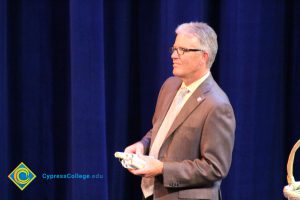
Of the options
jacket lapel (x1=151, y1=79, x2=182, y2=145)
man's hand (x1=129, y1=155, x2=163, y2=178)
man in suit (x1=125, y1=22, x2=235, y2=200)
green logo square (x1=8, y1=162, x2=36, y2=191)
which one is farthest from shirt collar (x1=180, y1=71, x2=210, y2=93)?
green logo square (x1=8, y1=162, x2=36, y2=191)

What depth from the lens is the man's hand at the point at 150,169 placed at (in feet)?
5.53

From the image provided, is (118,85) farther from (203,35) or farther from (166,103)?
(203,35)

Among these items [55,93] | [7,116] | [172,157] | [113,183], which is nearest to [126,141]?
[113,183]

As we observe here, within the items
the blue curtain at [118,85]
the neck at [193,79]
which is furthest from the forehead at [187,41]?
the blue curtain at [118,85]

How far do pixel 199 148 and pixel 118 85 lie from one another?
95 centimetres

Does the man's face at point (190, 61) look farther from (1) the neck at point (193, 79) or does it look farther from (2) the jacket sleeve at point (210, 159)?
(2) the jacket sleeve at point (210, 159)

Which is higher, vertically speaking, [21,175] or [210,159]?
[210,159]

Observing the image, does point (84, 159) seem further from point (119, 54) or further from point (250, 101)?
point (250, 101)

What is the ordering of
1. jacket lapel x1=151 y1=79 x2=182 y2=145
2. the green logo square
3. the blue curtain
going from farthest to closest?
the green logo square
the blue curtain
jacket lapel x1=151 y1=79 x2=182 y2=145

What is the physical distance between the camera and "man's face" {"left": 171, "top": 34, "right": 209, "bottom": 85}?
178 cm

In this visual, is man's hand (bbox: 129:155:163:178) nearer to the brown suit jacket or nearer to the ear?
the brown suit jacket

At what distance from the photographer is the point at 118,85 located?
2605mm

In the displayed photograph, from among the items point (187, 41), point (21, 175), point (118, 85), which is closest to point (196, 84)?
point (187, 41)

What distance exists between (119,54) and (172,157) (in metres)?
0.98
